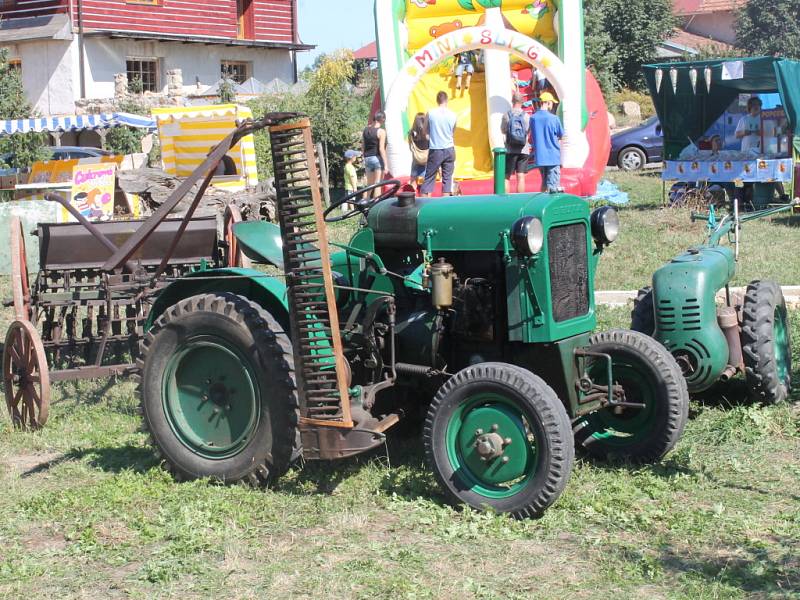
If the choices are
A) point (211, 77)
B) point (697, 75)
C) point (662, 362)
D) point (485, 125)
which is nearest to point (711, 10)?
point (211, 77)

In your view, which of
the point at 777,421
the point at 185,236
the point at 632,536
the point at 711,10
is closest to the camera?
the point at 632,536

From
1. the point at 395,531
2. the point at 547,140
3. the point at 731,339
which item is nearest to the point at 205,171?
the point at 395,531

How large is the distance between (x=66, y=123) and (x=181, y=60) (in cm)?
1069

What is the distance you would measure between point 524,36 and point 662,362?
32.0ft

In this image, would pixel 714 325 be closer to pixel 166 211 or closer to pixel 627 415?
pixel 627 415

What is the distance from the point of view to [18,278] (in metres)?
6.89

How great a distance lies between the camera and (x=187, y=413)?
5.47m

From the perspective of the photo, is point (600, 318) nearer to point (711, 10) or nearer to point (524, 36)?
point (524, 36)

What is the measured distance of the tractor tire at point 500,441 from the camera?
4.62m

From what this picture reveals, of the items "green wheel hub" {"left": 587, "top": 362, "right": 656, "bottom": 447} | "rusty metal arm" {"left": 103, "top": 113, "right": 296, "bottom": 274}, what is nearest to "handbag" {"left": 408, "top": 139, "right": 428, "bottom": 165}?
"rusty metal arm" {"left": 103, "top": 113, "right": 296, "bottom": 274}

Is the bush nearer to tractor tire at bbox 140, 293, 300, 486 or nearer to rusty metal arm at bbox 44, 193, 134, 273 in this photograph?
rusty metal arm at bbox 44, 193, 134, 273

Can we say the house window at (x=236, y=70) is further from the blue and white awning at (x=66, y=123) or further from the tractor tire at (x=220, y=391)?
the tractor tire at (x=220, y=391)

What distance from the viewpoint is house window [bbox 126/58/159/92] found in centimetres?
3100

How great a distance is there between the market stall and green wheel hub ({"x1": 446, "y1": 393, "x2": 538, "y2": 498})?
→ 501 inches
